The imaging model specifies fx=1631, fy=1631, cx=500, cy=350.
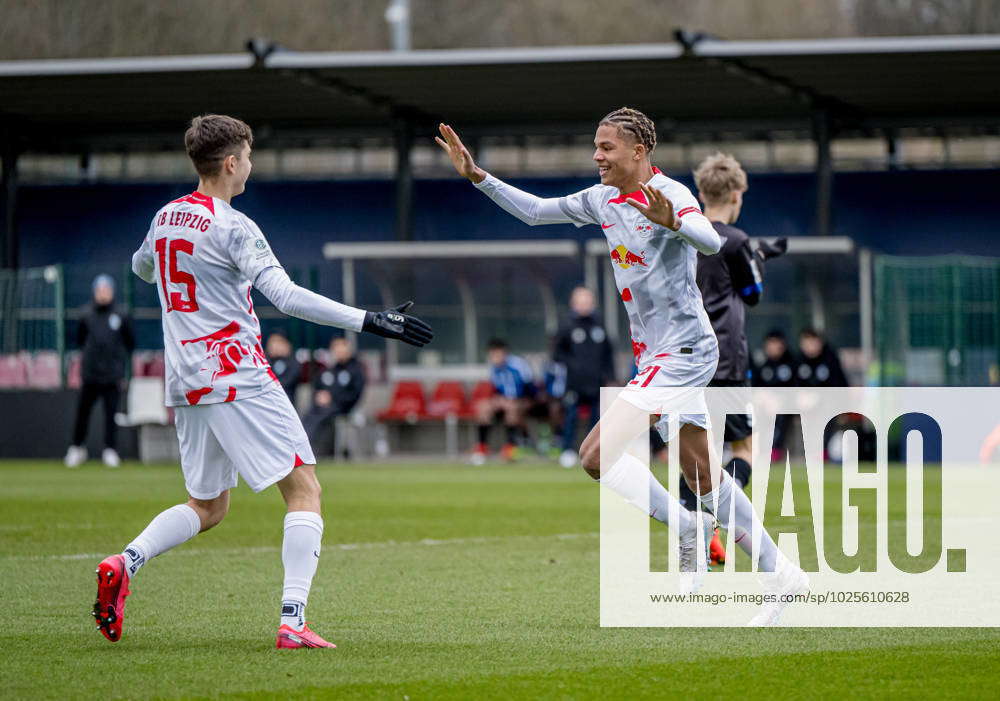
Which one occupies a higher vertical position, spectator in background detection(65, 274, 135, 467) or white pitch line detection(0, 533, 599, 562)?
spectator in background detection(65, 274, 135, 467)

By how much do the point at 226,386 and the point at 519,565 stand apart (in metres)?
3.37

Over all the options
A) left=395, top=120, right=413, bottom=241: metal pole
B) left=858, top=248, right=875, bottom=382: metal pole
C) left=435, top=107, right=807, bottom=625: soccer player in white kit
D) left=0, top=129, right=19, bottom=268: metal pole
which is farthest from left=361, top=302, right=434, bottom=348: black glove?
left=0, top=129, right=19, bottom=268: metal pole

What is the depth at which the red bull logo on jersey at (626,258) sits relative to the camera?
6.81m

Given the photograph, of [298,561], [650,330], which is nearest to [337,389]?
[650,330]

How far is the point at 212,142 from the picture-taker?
20.6 ft

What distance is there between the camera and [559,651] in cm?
613

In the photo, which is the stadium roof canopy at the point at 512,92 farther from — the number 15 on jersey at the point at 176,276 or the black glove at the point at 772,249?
the number 15 on jersey at the point at 176,276

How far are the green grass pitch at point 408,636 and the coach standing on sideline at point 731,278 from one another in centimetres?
112

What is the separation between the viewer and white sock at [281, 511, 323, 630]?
612 cm

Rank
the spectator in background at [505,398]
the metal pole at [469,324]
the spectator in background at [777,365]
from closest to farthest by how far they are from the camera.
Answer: the spectator in background at [777,365]
the spectator in background at [505,398]
the metal pole at [469,324]

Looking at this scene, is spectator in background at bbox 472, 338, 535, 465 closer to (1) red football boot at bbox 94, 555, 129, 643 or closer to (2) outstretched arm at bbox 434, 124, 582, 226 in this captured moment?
(2) outstretched arm at bbox 434, 124, 582, 226

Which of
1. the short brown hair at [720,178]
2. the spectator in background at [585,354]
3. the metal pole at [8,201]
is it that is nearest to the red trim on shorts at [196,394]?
the short brown hair at [720,178]

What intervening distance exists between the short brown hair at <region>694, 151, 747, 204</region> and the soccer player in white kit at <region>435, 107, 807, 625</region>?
4.95 ft

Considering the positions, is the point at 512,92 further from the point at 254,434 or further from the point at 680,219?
the point at 254,434
